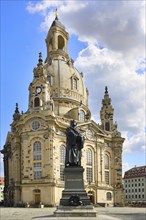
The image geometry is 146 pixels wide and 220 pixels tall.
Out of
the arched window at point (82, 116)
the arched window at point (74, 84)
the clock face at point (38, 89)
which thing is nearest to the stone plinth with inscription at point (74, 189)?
the clock face at point (38, 89)

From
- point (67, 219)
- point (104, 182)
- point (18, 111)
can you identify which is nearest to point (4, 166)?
point (18, 111)

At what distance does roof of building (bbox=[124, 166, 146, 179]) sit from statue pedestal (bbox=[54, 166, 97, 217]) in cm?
12375

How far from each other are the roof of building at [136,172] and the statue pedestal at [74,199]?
124 m

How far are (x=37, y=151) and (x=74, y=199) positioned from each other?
55163 millimetres

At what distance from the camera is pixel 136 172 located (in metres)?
155

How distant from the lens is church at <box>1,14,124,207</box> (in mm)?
81812

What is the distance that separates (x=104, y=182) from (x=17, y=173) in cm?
2304

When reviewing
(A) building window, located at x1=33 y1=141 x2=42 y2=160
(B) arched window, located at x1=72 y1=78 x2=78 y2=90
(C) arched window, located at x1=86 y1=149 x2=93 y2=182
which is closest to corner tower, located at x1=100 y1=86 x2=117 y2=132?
(B) arched window, located at x1=72 y1=78 x2=78 y2=90

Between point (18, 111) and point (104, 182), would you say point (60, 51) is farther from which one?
point (104, 182)

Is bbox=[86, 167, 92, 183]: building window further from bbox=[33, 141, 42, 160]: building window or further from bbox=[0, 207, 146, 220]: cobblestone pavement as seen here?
bbox=[0, 207, 146, 220]: cobblestone pavement

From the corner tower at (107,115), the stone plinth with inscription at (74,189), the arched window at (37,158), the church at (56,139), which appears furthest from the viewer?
the corner tower at (107,115)

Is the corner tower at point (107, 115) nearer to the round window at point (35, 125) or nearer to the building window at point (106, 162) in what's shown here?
the building window at point (106, 162)

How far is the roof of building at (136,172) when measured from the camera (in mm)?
150500

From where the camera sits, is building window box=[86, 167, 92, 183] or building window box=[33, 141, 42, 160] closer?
building window box=[33, 141, 42, 160]
